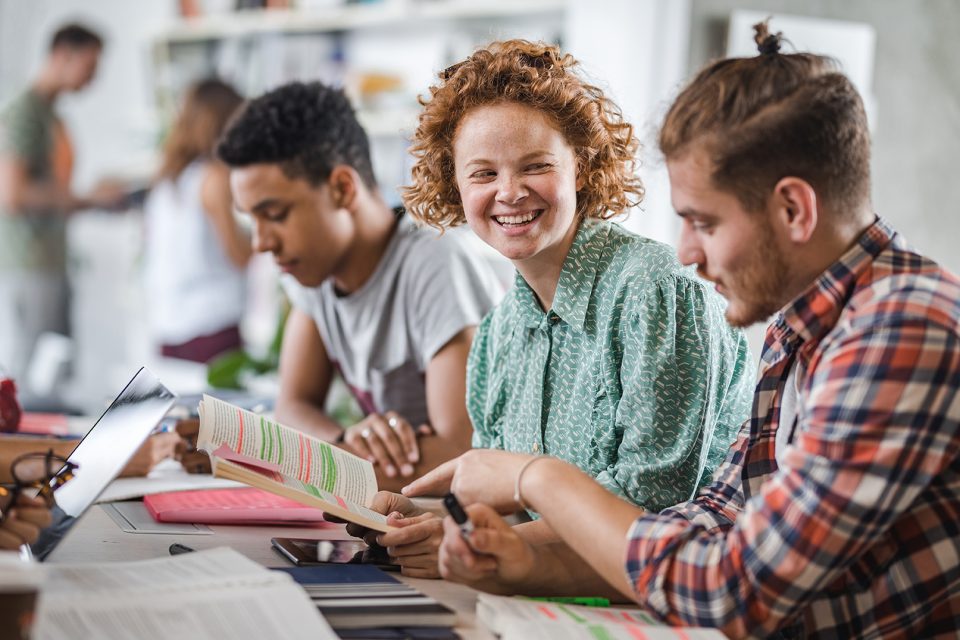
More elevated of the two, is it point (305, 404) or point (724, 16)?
point (724, 16)

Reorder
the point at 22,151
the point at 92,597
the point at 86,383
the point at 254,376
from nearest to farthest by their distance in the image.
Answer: the point at 92,597
the point at 254,376
the point at 22,151
the point at 86,383

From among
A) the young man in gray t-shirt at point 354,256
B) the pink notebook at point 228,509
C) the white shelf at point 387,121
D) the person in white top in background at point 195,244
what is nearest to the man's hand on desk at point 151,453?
the pink notebook at point 228,509

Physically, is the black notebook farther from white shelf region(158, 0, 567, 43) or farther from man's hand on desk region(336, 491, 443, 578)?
white shelf region(158, 0, 567, 43)

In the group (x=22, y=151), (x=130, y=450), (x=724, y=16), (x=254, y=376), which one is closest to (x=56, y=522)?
(x=130, y=450)

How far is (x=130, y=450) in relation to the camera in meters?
1.12

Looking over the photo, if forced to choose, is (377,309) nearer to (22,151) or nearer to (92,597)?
(92,597)

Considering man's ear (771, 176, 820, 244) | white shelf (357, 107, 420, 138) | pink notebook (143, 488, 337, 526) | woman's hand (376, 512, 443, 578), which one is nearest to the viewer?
man's ear (771, 176, 820, 244)

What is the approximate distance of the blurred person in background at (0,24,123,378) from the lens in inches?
194

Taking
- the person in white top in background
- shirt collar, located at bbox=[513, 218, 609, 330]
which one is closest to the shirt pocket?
shirt collar, located at bbox=[513, 218, 609, 330]

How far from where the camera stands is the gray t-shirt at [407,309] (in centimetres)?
206

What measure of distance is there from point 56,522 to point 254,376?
2013mm

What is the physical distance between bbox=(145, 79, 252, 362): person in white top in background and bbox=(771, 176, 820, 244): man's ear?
388 centimetres

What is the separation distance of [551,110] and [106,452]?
77cm

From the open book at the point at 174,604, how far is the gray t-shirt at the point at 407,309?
1.03 metres
